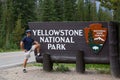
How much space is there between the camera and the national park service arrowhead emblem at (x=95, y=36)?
44.4 feet

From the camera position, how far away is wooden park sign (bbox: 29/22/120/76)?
13.0 metres

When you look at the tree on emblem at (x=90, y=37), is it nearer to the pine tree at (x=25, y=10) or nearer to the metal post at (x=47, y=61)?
the metal post at (x=47, y=61)

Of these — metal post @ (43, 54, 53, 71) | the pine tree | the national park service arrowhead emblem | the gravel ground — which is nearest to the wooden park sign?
the national park service arrowhead emblem

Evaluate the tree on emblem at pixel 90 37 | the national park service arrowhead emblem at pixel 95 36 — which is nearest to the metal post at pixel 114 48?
the national park service arrowhead emblem at pixel 95 36

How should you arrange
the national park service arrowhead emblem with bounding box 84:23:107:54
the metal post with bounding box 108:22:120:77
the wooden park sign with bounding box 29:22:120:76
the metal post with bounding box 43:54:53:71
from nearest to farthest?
the metal post with bounding box 108:22:120:77 < the wooden park sign with bounding box 29:22:120:76 < the national park service arrowhead emblem with bounding box 84:23:107:54 < the metal post with bounding box 43:54:53:71

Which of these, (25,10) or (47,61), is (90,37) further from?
(25,10)

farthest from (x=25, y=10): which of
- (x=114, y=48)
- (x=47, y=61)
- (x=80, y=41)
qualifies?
(x=114, y=48)

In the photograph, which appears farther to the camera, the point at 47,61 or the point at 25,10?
the point at 25,10

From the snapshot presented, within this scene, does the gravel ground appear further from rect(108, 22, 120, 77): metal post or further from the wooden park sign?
the wooden park sign

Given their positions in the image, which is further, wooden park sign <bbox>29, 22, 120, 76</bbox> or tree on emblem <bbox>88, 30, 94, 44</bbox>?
tree on emblem <bbox>88, 30, 94, 44</bbox>

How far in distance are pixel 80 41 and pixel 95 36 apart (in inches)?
24.7

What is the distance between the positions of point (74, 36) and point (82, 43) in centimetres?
40

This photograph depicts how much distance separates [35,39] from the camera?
14.7 metres

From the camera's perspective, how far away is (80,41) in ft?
45.8
